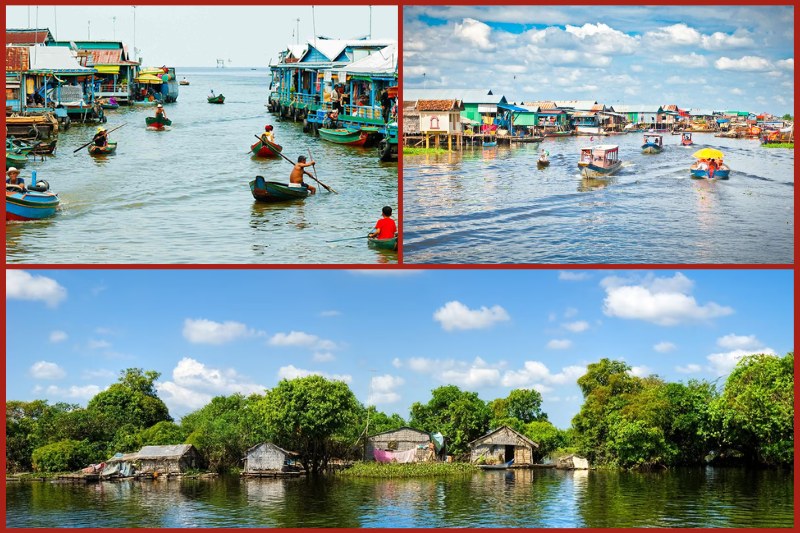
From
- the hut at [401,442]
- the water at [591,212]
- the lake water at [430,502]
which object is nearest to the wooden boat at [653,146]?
the water at [591,212]

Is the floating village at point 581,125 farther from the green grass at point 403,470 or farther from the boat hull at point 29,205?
the boat hull at point 29,205

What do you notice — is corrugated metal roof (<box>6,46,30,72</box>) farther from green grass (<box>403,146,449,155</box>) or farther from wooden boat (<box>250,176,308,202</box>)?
wooden boat (<box>250,176,308,202</box>)

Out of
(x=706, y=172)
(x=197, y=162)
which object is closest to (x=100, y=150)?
(x=197, y=162)

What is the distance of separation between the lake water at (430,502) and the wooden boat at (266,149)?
5851 mm

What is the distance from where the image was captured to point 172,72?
3173 cm

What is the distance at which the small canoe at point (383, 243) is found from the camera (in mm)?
10914

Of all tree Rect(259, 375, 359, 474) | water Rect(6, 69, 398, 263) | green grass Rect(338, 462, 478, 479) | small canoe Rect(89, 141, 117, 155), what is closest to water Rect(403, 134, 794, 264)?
water Rect(6, 69, 398, 263)

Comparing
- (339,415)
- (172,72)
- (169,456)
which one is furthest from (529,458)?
(172,72)

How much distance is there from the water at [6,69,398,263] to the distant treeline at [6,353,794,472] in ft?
11.3

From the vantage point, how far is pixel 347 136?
18.5m

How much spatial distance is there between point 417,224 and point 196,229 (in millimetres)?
3003

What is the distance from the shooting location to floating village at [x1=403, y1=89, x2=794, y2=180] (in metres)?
17.9

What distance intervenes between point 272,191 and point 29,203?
3.17 meters

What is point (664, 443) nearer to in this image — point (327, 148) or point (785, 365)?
point (785, 365)
